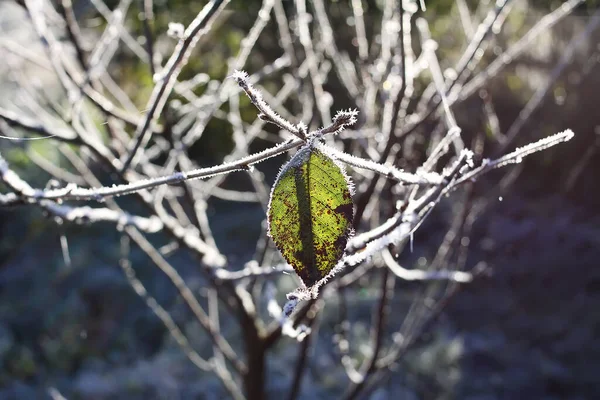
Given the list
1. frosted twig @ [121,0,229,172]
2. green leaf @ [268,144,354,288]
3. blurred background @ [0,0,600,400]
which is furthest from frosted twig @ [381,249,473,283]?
blurred background @ [0,0,600,400]

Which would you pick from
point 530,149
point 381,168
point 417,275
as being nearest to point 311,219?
point 381,168

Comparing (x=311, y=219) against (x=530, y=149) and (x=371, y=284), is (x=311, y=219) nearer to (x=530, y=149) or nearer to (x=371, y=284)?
(x=530, y=149)

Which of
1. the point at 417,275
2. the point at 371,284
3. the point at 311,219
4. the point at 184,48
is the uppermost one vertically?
the point at 184,48

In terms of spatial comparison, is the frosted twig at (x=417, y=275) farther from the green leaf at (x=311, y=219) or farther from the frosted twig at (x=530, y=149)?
the green leaf at (x=311, y=219)

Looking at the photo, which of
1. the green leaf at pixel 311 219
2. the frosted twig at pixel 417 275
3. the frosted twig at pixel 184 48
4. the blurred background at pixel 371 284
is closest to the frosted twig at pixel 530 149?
the green leaf at pixel 311 219

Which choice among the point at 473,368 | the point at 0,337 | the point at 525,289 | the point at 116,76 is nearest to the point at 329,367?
the point at 473,368

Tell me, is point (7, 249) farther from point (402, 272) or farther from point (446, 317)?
point (402, 272)
